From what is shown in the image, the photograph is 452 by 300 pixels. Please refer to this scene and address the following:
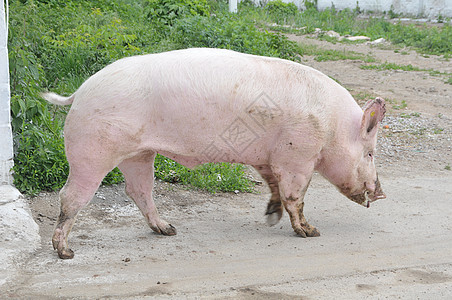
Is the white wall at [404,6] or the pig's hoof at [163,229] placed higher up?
the white wall at [404,6]

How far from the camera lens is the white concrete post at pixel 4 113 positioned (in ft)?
14.6

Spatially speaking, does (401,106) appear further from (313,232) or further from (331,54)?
(313,232)

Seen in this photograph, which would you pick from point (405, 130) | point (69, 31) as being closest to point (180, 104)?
point (405, 130)

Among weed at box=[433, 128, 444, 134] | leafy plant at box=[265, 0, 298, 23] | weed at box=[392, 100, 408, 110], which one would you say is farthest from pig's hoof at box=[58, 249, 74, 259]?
leafy plant at box=[265, 0, 298, 23]

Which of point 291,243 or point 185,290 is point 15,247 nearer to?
point 185,290

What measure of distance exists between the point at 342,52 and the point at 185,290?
957 cm

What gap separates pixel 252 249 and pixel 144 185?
35.7 inches

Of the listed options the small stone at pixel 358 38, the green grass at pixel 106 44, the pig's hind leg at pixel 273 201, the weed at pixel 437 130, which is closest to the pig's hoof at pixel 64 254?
the green grass at pixel 106 44

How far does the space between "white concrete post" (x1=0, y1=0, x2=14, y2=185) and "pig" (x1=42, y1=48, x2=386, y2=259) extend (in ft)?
2.38

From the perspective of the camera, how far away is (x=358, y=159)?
417cm

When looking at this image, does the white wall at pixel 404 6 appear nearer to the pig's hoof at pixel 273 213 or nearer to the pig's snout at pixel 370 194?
the pig's snout at pixel 370 194

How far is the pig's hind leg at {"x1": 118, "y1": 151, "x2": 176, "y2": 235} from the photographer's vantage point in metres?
4.14

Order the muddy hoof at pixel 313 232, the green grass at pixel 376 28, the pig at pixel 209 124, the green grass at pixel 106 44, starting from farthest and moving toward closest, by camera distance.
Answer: the green grass at pixel 376 28, the green grass at pixel 106 44, the muddy hoof at pixel 313 232, the pig at pixel 209 124

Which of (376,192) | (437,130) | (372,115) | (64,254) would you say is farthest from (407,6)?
(64,254)
